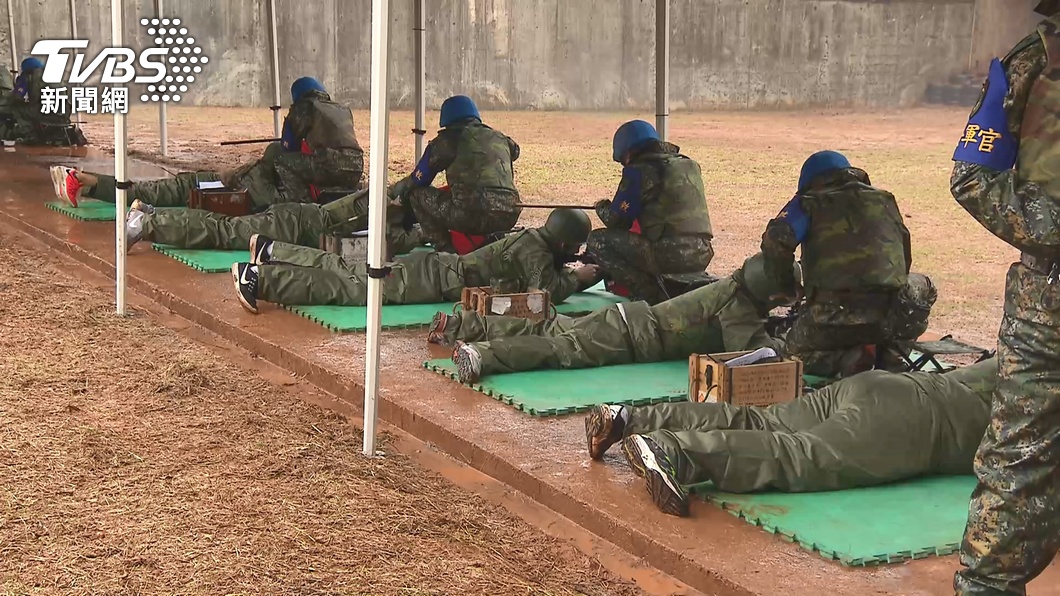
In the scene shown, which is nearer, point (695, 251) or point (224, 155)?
point (695, 251)

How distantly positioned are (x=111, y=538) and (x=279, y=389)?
178cm

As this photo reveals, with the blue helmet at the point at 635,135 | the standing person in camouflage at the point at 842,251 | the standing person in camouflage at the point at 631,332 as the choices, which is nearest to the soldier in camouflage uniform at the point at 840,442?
the standing person in camouflage at the point at 842,251

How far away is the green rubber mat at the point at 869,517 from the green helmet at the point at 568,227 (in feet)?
8.75

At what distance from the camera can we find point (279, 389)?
5242 millimetres

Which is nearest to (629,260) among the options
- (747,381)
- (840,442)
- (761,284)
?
(761,284)

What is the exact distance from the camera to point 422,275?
6.61 metres

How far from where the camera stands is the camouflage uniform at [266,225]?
7641 millimetres

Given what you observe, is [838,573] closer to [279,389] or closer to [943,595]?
[943,595]

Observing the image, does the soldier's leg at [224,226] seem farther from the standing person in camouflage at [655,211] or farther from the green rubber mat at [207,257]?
the standing person in camouflage at [655,211]

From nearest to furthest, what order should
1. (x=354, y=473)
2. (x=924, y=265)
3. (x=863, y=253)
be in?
1. (x=354, y=473)
2. (x=863, y=253)
3. (x=924, y=265)

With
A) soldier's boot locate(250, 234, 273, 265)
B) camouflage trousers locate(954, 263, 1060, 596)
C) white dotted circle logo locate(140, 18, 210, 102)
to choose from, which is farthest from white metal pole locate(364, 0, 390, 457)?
white dotted circle logo locate(140, 18, 210, 102)

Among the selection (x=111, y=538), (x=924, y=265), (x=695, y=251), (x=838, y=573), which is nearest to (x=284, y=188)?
(x=695, y=251)

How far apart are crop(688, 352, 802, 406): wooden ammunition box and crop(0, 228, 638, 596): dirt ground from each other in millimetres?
1104

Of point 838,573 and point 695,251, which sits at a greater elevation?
point 695,251
